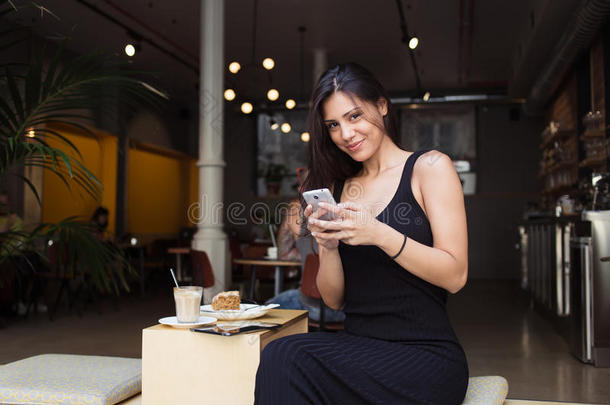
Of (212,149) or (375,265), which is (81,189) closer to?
(212,149)

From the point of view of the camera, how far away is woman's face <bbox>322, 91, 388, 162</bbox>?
153 cm

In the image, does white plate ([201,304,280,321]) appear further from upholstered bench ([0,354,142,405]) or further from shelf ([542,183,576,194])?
shelf ([542,183,576,194])

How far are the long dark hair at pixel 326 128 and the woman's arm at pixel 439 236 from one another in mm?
225

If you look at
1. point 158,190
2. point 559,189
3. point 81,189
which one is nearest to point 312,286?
point 559,189

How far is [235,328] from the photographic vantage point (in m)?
1.49

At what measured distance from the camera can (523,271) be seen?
7926mm

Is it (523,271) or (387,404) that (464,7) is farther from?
(387,404)

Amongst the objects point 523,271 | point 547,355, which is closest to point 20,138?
point 547,355

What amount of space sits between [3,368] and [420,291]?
5.24ft

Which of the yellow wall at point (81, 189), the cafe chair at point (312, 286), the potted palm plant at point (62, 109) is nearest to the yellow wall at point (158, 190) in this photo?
the yellow wall at point (81, 189)

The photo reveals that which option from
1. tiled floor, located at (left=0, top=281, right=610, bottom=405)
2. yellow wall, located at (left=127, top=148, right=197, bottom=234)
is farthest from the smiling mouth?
yellow wall, located at (left=127, top=148, right=197, bottom=234)

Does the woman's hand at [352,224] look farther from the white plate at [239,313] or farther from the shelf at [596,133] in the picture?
the shelf at [596,133]

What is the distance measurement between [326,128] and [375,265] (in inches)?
17.6

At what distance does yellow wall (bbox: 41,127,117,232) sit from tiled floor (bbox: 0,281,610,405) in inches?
107
